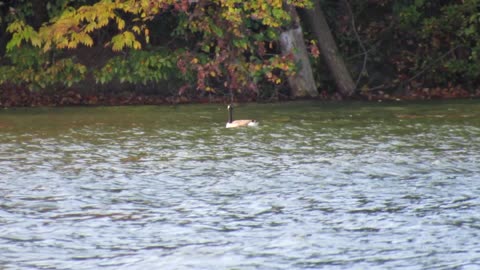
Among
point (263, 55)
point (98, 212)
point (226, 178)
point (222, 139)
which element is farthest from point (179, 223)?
point (263, 55)

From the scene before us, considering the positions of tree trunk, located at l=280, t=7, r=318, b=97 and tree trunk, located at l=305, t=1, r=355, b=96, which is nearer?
tree trunk, located at l=280, t=7, r=318, b=97

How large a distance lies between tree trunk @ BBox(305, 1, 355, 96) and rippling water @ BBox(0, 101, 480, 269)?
5.79 metres

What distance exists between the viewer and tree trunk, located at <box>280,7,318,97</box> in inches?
861

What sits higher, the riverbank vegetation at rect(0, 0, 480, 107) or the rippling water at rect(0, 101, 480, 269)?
the riverbank vegetation at rect(0, 0, 480, 107)

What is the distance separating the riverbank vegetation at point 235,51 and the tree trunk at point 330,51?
2 cm

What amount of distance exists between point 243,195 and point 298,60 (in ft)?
40.0

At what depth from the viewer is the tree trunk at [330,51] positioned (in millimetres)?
22625

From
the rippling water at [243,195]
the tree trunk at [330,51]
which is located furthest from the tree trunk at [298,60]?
the rippling water at [243,195]

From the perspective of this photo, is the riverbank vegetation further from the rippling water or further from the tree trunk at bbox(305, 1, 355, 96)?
the rippling water

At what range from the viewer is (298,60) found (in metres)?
22.0

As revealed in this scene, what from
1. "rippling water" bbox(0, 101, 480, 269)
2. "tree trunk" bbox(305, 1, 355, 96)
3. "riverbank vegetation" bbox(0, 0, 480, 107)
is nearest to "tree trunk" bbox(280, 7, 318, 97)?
"riverbank vegetation" bbox(0, 0, 480, 107)

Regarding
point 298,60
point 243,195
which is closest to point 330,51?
point 298,60

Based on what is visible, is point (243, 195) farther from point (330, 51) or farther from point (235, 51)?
point (330, 51)

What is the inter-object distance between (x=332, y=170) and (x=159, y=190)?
1.91 m
